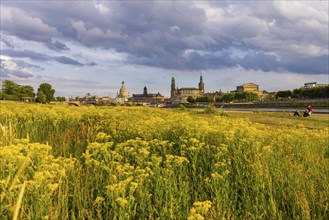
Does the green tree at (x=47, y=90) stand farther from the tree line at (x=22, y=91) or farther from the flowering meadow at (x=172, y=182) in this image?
the flowering meadow at (x=172, y=182)

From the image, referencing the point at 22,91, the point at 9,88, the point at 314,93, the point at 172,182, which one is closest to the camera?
the point at 172,182

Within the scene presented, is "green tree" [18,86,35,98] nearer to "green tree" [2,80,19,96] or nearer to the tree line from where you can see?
the tree line

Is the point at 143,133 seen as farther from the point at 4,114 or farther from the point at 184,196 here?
the point at 4,114

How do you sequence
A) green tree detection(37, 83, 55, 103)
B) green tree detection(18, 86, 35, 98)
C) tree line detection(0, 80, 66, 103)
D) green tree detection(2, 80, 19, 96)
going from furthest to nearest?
green tree detection(37, 83, 55, 103), green tree detection(18, 86, 35, 98), green tree detection(2, 80, 19, 96), tree line detection(0, 80, 66, 103)

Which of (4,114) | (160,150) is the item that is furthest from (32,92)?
(160,150)

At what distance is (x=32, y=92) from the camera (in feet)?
411

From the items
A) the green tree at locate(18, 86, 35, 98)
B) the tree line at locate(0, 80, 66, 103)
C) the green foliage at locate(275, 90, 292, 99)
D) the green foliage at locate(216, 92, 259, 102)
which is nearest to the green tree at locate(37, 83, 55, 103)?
the tree line at locate(0, 80, 66, 103)

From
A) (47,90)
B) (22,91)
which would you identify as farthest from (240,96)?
(22,91)

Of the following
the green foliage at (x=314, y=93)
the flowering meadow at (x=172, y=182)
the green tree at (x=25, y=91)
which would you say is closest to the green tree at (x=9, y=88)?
the green tree at (x=25, y=91)

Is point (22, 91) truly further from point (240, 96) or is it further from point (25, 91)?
point (240, 96)

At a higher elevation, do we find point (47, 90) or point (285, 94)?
point (47, 90)

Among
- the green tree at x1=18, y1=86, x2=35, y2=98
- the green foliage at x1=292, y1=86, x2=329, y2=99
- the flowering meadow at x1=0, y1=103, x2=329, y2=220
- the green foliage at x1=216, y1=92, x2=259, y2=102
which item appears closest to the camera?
the flowering meadow at x1=0, y1=103, x2=329, y2=220

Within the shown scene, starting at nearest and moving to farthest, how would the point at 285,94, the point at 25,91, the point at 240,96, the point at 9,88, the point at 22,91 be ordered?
the point at 9,88
the point at 22,91
the point at 25,91
the point at 285,94
the point at 240,96

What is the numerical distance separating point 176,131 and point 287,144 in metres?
2.76
